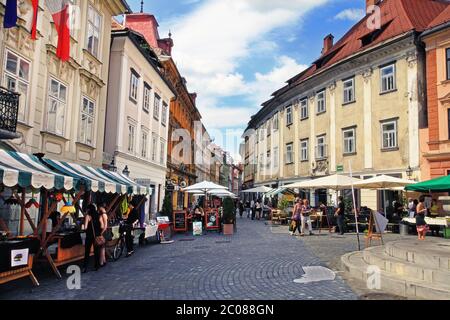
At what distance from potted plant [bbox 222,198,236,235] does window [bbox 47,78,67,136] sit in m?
8.75

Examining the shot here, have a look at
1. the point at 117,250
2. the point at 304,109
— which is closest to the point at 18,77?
the point at 117,250

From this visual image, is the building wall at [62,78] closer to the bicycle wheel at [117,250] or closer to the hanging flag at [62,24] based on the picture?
the hanging flag at [62,24]

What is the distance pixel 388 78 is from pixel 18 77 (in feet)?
69.0

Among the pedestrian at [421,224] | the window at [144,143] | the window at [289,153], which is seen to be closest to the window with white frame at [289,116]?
the window at [289,153]

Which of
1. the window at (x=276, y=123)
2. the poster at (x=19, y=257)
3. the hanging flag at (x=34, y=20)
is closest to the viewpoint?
the poster at (x=19, y=257)

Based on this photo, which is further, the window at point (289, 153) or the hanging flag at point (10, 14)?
the window at point (289, 153)

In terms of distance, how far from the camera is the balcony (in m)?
9.95

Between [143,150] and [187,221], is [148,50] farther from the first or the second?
[187,221]

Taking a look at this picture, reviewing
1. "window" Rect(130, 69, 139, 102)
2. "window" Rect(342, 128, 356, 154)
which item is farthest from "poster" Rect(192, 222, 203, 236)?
"window" Rect(342, 128, 356, 154)

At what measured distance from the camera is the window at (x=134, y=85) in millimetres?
21459

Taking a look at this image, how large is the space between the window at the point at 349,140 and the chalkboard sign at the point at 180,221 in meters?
13.6

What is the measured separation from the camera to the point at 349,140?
26.3m

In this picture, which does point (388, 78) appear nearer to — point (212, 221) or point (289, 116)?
point (289, 116)

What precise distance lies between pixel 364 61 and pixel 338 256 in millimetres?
17922
